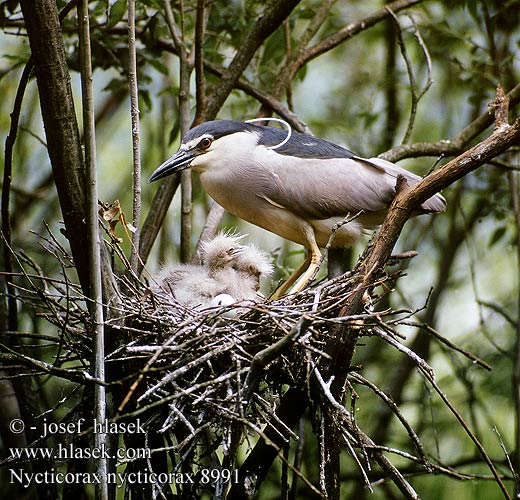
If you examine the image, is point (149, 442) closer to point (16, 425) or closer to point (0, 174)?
point (16, 425)

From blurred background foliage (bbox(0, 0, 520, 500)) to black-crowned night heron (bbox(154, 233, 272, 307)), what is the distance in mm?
659

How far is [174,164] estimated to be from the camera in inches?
135

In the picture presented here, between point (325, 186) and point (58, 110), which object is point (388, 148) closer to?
point (325, 186)

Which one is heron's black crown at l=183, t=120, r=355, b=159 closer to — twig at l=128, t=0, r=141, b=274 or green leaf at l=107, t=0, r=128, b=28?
green leaf at l=107, t=0, r=128, b=28

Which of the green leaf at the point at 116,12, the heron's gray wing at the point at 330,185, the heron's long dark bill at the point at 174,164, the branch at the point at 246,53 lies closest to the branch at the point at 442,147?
the heron's gray wing at the point at 330,185

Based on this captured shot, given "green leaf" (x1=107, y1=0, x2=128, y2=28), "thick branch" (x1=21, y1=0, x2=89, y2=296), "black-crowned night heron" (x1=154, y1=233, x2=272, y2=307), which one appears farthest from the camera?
"green leaf" (x1=107, y1=0, x2=128, y2=28)

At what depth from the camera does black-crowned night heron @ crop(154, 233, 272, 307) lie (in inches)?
126

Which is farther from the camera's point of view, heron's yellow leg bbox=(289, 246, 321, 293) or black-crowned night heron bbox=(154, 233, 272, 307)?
heron's yellow leg bbox=(289, 246, 321, 293)

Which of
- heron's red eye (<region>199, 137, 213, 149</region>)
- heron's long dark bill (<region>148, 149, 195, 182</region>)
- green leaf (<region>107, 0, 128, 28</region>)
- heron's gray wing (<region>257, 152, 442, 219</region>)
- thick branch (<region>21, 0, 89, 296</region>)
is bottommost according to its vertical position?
thick branch (<region>21, 0, 89, 296</region>)

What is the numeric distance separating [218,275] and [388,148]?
7.39 feet

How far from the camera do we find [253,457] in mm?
2748

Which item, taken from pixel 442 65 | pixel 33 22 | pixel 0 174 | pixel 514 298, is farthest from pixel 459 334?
pixel 33 22

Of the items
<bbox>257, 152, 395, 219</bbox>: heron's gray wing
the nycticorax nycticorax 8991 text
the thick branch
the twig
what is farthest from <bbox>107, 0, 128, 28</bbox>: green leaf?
the thick branch

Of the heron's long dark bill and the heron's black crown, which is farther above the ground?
the heron's black crown
